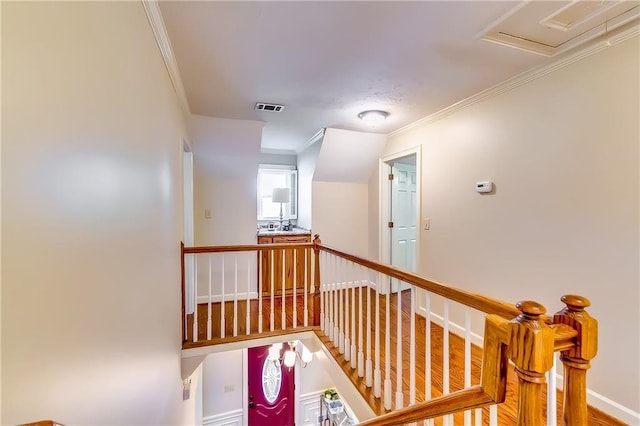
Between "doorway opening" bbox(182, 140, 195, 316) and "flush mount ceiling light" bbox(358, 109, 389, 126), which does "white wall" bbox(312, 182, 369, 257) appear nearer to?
"flush mount ceiling light" bbox(358, 109, 389, 126)

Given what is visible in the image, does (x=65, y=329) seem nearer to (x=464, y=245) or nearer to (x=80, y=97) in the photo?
(x=80, y=97)

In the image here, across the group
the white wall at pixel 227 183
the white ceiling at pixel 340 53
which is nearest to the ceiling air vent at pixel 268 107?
the white ceiling at pixel 340 53

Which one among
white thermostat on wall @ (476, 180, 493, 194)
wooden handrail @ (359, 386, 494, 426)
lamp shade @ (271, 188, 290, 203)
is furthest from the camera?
lamp shade @ (271, 188, 290, 203)

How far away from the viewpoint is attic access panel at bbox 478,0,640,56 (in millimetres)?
1470

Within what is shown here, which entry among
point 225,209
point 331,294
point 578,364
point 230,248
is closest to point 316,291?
point 331,294

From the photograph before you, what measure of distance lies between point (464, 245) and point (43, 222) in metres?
2.95

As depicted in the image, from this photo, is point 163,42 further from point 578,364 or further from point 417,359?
point 417,359

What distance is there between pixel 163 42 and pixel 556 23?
2.21 meters

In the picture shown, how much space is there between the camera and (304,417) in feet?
15.4

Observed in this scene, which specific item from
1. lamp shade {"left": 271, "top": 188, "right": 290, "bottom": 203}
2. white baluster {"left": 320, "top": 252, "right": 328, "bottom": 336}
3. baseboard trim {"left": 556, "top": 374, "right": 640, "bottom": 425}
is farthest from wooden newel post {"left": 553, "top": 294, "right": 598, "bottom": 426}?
lamp shade {"left": 271, "top": 188, "right": 290, "bottom": 203}

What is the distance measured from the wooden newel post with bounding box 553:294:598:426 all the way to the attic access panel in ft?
5.11

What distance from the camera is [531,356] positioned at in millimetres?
569

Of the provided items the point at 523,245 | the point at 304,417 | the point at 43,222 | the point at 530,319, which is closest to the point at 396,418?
the point at 530,319

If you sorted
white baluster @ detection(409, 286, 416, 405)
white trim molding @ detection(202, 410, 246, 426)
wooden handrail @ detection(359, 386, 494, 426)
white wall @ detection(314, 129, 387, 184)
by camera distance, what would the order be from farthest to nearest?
white trim molding @ detection(202, 410, 246, 426) → white wall @ detection(314, 129, 387, 184) → white baluster @ detection(409, 286, 416, 405) → wooden handrail @ detection(359, 386, 494, 426)
